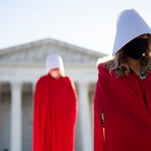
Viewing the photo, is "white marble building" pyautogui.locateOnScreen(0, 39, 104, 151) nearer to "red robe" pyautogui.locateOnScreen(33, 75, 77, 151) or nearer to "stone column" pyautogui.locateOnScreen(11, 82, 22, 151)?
"stone column" pyautogui.locateOnScreen(11, 82, 22, 151)

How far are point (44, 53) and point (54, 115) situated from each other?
115 feet

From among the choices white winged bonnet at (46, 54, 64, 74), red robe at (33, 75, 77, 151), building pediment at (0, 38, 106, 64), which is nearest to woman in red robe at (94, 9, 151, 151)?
red robe at (33, 75, 77, 151)

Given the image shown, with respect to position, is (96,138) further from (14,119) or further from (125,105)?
(14,119)

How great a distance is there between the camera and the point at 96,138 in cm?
390

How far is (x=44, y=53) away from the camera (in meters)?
43.0

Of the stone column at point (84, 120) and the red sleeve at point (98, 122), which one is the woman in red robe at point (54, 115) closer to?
the red sleeve at point (98, 122)

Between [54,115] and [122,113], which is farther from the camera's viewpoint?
[54,115]

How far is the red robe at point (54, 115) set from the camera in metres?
7.85

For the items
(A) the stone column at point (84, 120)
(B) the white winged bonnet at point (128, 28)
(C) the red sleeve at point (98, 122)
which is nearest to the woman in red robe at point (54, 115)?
(C) the red sleeve at point (98, 122)

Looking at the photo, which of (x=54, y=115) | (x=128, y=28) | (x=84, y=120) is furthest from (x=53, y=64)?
(x=84, y=120)

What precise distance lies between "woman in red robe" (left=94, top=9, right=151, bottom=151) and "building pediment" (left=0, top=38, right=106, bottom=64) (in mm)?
38146

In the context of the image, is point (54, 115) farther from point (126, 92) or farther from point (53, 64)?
point (126, 92)

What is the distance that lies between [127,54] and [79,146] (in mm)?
41441

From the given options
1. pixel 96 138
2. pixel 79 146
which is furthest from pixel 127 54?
pixel 79 146
